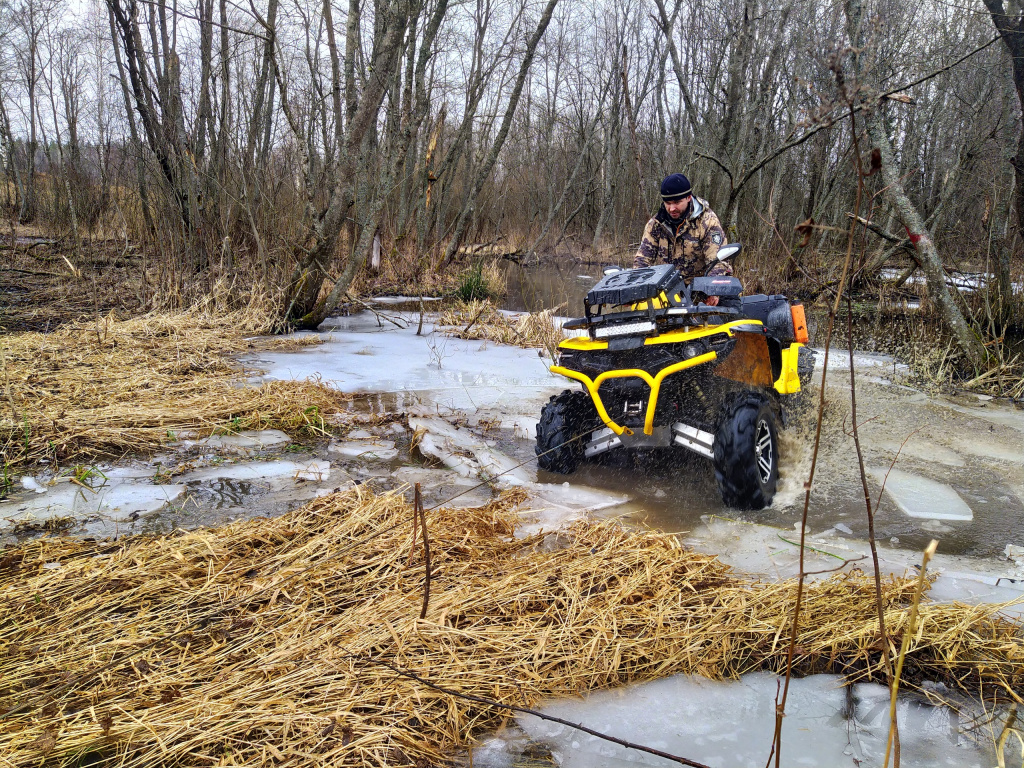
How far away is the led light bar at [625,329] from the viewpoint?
3701mm

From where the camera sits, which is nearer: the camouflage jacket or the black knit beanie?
the black knit beanie

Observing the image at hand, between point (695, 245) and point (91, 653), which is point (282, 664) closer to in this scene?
point (91, 653)

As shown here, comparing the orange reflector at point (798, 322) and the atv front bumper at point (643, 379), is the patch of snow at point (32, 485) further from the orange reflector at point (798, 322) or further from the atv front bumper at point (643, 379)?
the orange reflector at point (798, 322)

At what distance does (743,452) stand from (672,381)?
52 cm

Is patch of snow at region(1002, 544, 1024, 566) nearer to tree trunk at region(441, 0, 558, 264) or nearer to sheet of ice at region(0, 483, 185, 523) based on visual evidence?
sheet of ice at region(0, 483, 185, 523)

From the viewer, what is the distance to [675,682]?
2271mm

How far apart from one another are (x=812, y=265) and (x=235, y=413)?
11514mm

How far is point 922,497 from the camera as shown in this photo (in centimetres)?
403

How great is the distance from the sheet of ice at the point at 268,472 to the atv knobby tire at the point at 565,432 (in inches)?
50.7

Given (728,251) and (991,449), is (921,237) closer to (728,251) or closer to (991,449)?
(991,449)

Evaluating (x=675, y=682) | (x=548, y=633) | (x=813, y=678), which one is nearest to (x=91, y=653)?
(x=548, y=633)

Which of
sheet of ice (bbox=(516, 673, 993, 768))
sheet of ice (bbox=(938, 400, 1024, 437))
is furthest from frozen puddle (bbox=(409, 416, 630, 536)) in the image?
sheet of ice (bbox=(938, 400, 1024, 437))

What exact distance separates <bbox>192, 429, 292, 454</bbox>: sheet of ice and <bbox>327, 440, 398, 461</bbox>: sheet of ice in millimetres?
357

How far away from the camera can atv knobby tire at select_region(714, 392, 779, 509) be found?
358 centimetres
